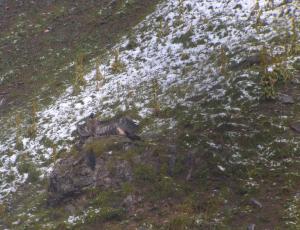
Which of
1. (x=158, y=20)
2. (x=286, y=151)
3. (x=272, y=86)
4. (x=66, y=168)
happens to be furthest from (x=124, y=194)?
(x=158, y=20)

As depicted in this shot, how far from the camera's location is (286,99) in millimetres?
13109

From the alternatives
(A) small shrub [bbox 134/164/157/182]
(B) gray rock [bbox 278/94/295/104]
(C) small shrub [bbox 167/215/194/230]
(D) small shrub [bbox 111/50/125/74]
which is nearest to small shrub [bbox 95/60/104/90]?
(D) small shrub [bbox 111/50/125/74]

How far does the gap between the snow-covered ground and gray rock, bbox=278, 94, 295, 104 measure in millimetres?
775

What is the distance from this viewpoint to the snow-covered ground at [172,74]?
15.2m

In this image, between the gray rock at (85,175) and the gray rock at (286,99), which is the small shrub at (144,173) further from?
the gray rock at (286,99)

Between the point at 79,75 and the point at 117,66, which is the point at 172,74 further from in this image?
the point at 79,75

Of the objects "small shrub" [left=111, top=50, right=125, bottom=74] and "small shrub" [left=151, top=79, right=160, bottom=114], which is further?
"small shrub" [left=111, top=50, right=125, bottom=74]

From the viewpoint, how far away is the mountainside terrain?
440 inches

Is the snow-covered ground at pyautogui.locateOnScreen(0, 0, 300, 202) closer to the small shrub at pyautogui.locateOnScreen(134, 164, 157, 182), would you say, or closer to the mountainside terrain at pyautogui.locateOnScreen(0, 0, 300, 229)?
the mountainside terrain at pyautogui.locateOnScreen(0, 0, 300, 229)

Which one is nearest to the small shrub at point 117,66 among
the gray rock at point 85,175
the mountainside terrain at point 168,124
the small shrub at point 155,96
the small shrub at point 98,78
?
the mountainside terrain at point 168,124

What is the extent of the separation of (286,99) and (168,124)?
155 inches

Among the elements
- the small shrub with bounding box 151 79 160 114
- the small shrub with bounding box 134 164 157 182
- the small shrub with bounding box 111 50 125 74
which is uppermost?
the small shrub with bounding box 111 50 125 74

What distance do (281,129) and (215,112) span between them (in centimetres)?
233

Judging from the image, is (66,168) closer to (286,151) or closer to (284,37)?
(286,151)
